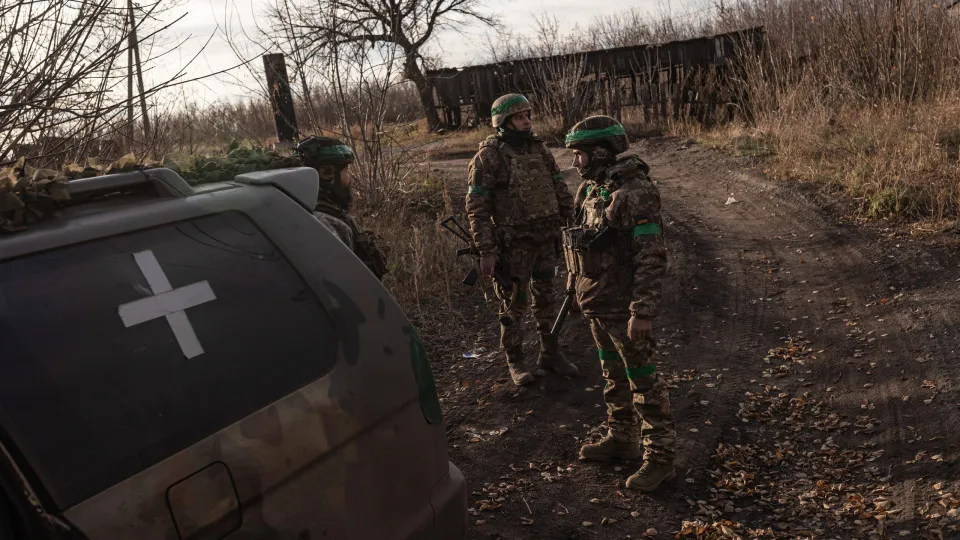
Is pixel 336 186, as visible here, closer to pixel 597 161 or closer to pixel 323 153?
pixel 323 153

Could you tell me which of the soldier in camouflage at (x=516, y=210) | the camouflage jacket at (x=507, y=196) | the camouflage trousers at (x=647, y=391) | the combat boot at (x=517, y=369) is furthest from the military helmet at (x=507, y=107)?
the camouflage trousers at (x=647, y=391)

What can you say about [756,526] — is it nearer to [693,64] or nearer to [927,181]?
[927,181]

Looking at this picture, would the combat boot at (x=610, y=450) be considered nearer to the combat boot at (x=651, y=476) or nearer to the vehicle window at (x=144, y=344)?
the combat boot at (x=651, y=476)

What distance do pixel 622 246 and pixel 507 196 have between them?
1.42 meters

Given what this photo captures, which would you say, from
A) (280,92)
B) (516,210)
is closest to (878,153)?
(516,210)

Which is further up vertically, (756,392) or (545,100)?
(545,100)

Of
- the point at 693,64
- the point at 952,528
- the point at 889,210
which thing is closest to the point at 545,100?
the point at 693,64

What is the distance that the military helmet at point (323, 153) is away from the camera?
3852 mm

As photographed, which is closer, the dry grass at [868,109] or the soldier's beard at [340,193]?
the soldier's beard at [340,193]

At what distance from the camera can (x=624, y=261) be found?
3.69m

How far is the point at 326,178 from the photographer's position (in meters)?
3.90

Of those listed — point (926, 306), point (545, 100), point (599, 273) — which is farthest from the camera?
point (545, 100)

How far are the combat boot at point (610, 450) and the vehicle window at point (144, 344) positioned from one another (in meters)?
Result: 2.47

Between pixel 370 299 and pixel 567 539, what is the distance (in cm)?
193
